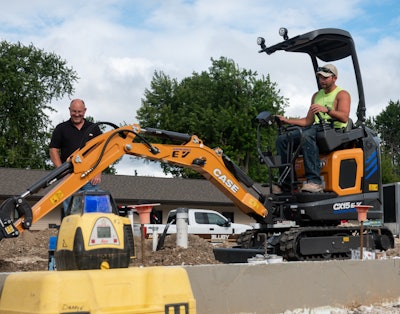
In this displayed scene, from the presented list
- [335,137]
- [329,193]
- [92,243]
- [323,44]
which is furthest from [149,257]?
[92,243]

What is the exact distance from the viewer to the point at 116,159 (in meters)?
9.40

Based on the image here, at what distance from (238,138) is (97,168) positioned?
50.1 meters

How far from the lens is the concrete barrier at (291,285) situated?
22.9 feet

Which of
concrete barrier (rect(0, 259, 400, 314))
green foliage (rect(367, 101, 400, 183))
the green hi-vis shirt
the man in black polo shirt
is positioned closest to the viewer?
concrete barrier (rect(0, 259, 400, 314))

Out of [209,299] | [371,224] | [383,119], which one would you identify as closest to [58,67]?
[371,224]

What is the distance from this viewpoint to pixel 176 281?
Result: 4766 mm

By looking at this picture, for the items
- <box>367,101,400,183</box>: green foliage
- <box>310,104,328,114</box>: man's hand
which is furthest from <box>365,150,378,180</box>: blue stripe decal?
<box>367,101,400,183</box>: green foliage

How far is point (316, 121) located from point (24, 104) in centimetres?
4671

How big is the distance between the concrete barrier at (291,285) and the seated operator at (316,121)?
2.01m

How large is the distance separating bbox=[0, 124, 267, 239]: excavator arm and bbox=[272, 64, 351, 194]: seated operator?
728mm

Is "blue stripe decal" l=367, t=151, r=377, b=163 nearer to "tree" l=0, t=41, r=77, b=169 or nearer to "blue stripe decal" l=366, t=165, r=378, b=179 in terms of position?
"blue stripe decal" l=366, t=165, r=378, b=179

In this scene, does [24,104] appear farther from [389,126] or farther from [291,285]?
[389,126]

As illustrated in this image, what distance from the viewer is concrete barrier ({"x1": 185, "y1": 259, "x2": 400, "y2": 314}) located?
6.99m

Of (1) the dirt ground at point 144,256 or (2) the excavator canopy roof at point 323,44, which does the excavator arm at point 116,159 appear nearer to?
(1) the dirt ground at point 144,256
